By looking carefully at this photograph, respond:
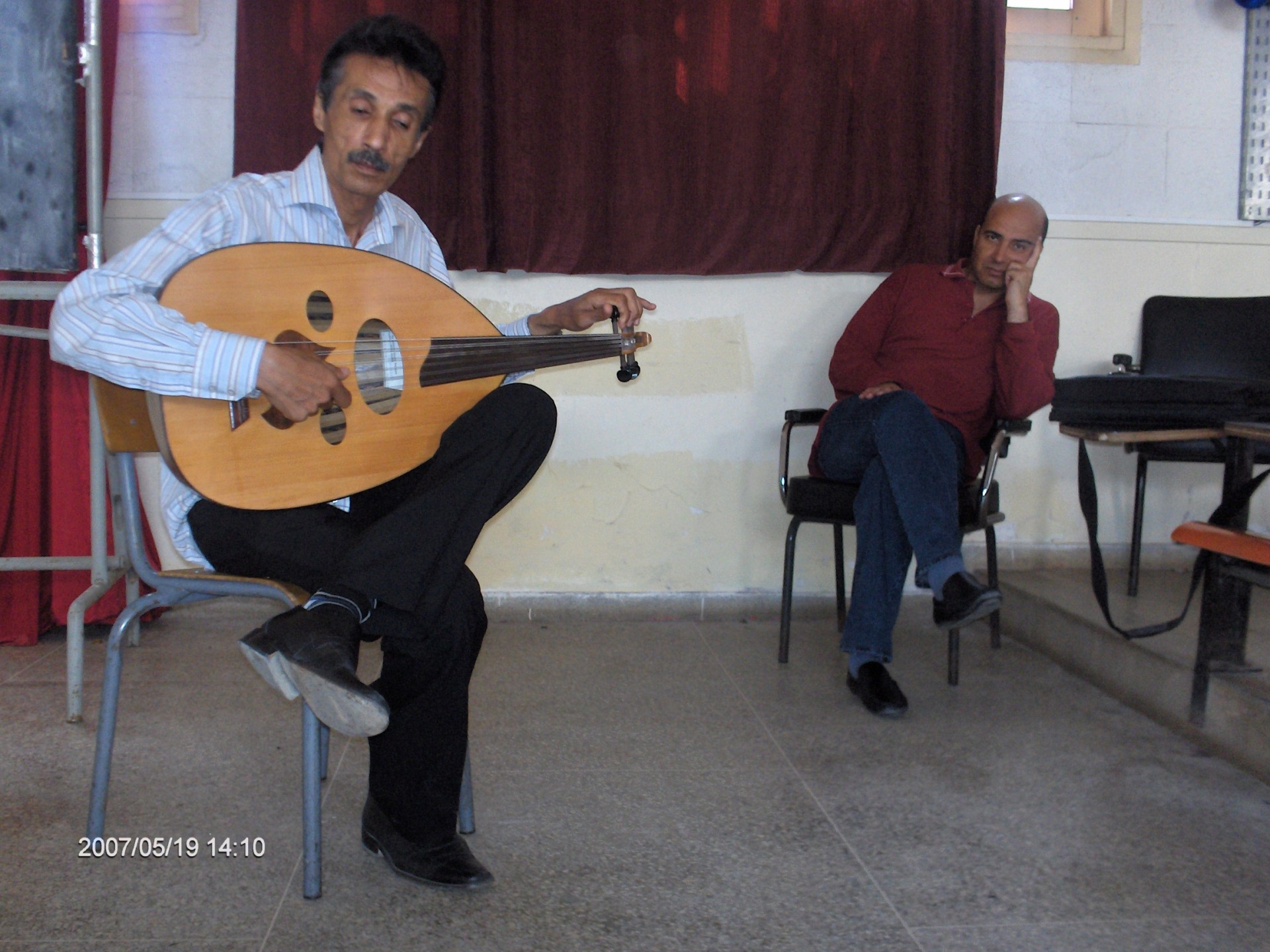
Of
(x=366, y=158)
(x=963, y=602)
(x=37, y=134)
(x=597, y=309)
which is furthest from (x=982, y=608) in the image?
(x=37, y=134)

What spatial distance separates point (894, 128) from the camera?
2.83 meters

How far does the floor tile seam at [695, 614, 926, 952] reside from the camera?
4.54 feet

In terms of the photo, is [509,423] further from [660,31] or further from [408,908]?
[660,31]

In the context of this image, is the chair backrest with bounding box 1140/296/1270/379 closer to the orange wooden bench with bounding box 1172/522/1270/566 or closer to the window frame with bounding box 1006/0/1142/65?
the window frame with bounding box 1006/0/1142/65

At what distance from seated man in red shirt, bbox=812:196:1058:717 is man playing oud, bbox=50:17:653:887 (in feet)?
3.33

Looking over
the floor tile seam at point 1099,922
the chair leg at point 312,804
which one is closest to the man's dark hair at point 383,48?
the chair leg at point 312,804

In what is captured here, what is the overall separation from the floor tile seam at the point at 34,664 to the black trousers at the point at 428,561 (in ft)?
3.98

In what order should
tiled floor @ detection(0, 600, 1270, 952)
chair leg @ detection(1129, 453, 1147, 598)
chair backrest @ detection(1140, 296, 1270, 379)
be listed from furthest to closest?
chair backrest @ detection(1140, 296, 1270, 379)
chair leg @ detection(1129, 453, 1147, 598)
tiled floor @ detection(0, 600, 1270, 952)

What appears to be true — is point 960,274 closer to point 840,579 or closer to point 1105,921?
point 840,579

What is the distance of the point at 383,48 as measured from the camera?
1.62 meters

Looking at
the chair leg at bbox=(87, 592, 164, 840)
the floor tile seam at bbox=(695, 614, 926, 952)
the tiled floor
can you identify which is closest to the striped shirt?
the chair leg at bbox=(87, 592, 164, 840)

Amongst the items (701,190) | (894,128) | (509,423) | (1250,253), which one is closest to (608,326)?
(701,190)

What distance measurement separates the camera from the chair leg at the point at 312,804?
1353 millimetres

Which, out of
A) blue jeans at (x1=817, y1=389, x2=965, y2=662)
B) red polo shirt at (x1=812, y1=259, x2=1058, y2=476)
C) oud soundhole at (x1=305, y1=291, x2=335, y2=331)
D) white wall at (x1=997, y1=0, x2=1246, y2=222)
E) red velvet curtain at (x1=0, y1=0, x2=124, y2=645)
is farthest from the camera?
white wall at (x1=997, y1=0, x2=1246, y2=222)
